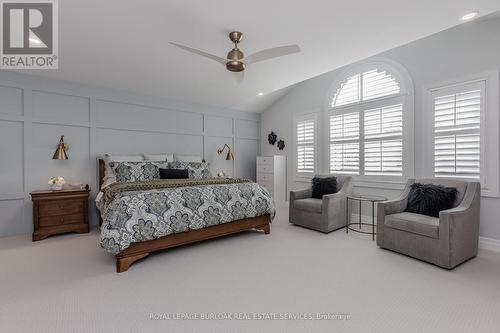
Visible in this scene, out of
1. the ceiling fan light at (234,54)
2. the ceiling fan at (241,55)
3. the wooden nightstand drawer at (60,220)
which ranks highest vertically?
the ceiling fan light at (234,54)

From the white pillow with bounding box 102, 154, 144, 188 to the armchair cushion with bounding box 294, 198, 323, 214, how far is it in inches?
117

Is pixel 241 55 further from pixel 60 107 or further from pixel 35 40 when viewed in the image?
pixel 60 107

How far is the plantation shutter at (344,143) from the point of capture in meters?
4.58

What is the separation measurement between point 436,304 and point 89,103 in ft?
17.6

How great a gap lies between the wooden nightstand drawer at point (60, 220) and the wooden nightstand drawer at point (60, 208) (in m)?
0.05

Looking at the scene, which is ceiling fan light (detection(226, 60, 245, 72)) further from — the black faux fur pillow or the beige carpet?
the black faux fur pillow

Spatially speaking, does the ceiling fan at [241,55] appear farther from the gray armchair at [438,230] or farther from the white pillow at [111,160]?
the white pillow at [111,160]

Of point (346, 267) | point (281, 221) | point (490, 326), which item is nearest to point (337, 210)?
point (281, 221)

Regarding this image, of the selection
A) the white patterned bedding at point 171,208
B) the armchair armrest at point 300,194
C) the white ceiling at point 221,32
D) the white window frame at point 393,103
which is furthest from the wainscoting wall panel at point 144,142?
the white window frame at point 393,103

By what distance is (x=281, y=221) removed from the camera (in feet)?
15.3

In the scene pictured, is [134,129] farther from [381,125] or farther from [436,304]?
[436,304]

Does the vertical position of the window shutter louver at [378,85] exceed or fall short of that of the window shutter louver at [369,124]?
it exceeds it

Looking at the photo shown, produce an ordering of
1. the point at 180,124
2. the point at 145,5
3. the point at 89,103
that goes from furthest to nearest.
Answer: the point at 180,124 → the point at 89,103 → the point at 145,5

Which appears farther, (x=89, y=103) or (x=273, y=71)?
(x=89, y=103)
